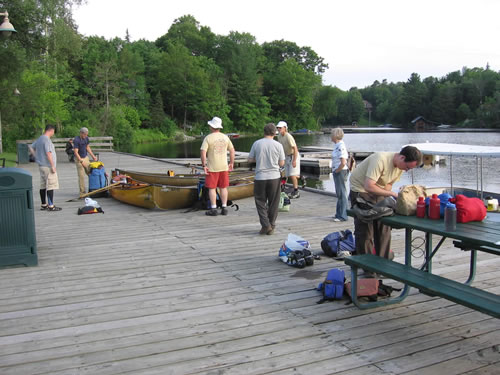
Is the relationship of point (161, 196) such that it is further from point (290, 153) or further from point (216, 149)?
point (290, 153)

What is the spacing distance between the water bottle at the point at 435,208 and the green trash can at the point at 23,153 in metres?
19.7

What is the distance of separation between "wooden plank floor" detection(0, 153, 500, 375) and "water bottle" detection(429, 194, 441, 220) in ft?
2.67

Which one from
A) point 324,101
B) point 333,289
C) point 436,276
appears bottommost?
point 333,289

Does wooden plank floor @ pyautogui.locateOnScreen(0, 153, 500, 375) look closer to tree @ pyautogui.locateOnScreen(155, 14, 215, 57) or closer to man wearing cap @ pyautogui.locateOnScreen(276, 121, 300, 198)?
man wearing cap @ pyautogui.locateOnScreen(276, 121, 300, 198)

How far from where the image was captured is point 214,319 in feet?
13.3

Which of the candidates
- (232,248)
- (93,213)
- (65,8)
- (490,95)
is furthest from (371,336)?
(490,95)

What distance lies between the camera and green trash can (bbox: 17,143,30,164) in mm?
20375

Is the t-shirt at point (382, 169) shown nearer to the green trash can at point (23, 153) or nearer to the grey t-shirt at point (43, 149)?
the grey t-shirt at point (43, 149)

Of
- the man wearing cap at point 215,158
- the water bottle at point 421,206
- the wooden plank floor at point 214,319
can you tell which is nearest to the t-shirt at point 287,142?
the man wearing cap at point 215,158

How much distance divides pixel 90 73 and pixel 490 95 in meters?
82.5

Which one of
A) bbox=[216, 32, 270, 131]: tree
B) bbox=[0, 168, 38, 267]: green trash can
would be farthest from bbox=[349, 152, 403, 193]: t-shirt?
bbox=[216, 32, 270, 131]: tree

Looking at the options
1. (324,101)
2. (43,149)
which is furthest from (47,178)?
(324,101)

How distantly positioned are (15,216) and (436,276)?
437 cm

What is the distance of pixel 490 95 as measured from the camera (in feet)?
331
